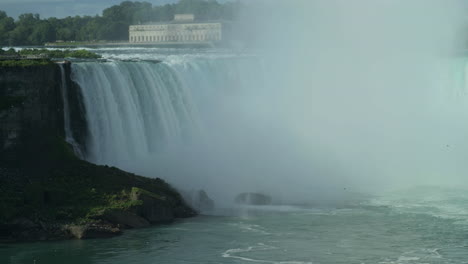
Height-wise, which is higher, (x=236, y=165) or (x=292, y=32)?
(x=292, y=32)

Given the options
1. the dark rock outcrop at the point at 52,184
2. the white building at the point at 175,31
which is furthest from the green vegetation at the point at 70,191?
the white building at the point at 175,31

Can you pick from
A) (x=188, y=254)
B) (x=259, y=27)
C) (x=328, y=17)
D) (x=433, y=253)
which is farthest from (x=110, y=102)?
(x=259, y=27)

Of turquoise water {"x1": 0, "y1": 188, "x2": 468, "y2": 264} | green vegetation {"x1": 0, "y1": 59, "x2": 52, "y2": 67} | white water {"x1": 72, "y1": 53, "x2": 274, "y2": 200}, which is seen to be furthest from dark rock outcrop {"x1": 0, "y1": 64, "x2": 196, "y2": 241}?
white water {"x1": 72, "y1": 53, "x2": 274, "y2": 200}

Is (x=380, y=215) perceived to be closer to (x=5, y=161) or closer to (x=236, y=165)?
(x=236, y=165)

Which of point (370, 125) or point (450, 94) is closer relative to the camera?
point (370, 125)

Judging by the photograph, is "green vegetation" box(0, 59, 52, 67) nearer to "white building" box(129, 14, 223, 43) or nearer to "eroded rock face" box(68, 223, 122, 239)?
"eroded rock face" box(68, 223, 122, 239)

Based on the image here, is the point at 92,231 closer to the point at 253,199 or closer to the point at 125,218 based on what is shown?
the point at 125,218

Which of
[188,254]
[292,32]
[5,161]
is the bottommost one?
[188,254]
